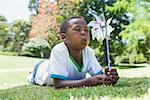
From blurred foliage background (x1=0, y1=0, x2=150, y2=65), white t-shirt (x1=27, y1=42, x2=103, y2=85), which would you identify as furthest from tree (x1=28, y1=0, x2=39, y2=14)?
white t-shirt (x1=27, y1=42, x2=103, y2=85)

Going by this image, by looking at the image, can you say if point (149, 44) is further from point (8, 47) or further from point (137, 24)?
point (8, 47)

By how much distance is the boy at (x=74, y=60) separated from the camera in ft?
9.44

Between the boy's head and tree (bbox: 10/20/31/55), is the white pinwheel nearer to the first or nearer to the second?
the boy's head

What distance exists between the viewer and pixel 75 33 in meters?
2.93

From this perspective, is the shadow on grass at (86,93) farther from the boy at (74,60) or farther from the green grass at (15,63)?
the green grass at (15,63)

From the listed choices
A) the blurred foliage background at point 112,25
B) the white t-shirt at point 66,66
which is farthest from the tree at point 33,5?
the white t-shirt at point 66,66

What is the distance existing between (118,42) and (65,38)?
25485 millimetres

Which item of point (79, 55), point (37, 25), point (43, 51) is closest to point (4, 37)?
point (43, 51)

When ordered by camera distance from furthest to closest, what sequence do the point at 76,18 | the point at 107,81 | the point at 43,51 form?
1. the point at 43,51
2. the point at 76,18
3. the point at 107,81

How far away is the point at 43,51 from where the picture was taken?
3381 cm

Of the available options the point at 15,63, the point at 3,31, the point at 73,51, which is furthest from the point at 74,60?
the point at 3,31

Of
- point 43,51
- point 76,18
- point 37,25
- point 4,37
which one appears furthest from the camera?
point 4,37

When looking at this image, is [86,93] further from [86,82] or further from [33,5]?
[33,5]

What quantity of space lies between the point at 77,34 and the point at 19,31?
3968cm
